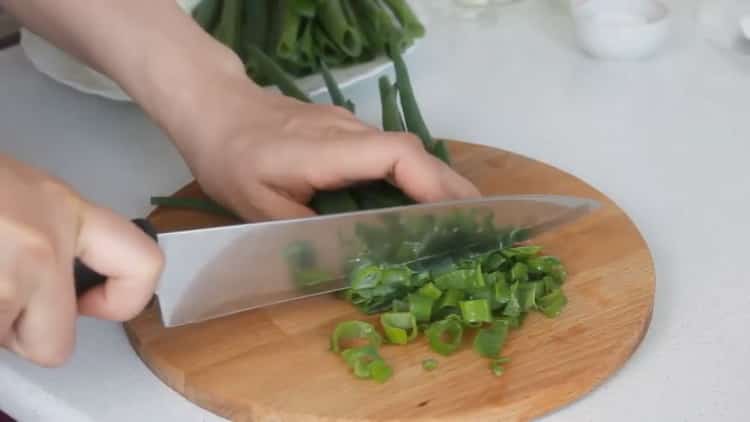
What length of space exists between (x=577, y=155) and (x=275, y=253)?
41 centimetres

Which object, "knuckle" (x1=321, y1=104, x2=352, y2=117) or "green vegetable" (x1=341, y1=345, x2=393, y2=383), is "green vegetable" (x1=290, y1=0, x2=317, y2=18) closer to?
"knuckle" (x1=321, y1=104, x2=352, y2=117)

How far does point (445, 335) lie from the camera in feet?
2.51

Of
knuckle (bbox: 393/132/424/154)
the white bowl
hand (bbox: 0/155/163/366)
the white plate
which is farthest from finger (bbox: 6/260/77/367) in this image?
the white bowl

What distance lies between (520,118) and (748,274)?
13.8 inches

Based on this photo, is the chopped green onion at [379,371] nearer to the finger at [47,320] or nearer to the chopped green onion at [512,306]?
the chopped green onion at [512,306]

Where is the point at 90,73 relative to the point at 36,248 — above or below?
below

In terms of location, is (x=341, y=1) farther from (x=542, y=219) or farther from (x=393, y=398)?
(x=393, y=398)

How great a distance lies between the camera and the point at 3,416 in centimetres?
88

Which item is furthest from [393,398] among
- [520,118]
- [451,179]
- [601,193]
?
[520,118]

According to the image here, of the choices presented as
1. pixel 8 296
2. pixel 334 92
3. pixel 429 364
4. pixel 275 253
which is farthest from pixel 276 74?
pixel 8 296

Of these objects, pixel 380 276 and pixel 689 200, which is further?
pixel 689 200

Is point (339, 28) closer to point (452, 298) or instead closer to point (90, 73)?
point (90, 73)

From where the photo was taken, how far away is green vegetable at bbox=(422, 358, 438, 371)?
2.39ft

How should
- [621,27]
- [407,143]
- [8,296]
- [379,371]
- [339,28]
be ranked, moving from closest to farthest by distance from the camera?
[8,296]
[379,371]
[407,143]
[339,28]
[621,27]
